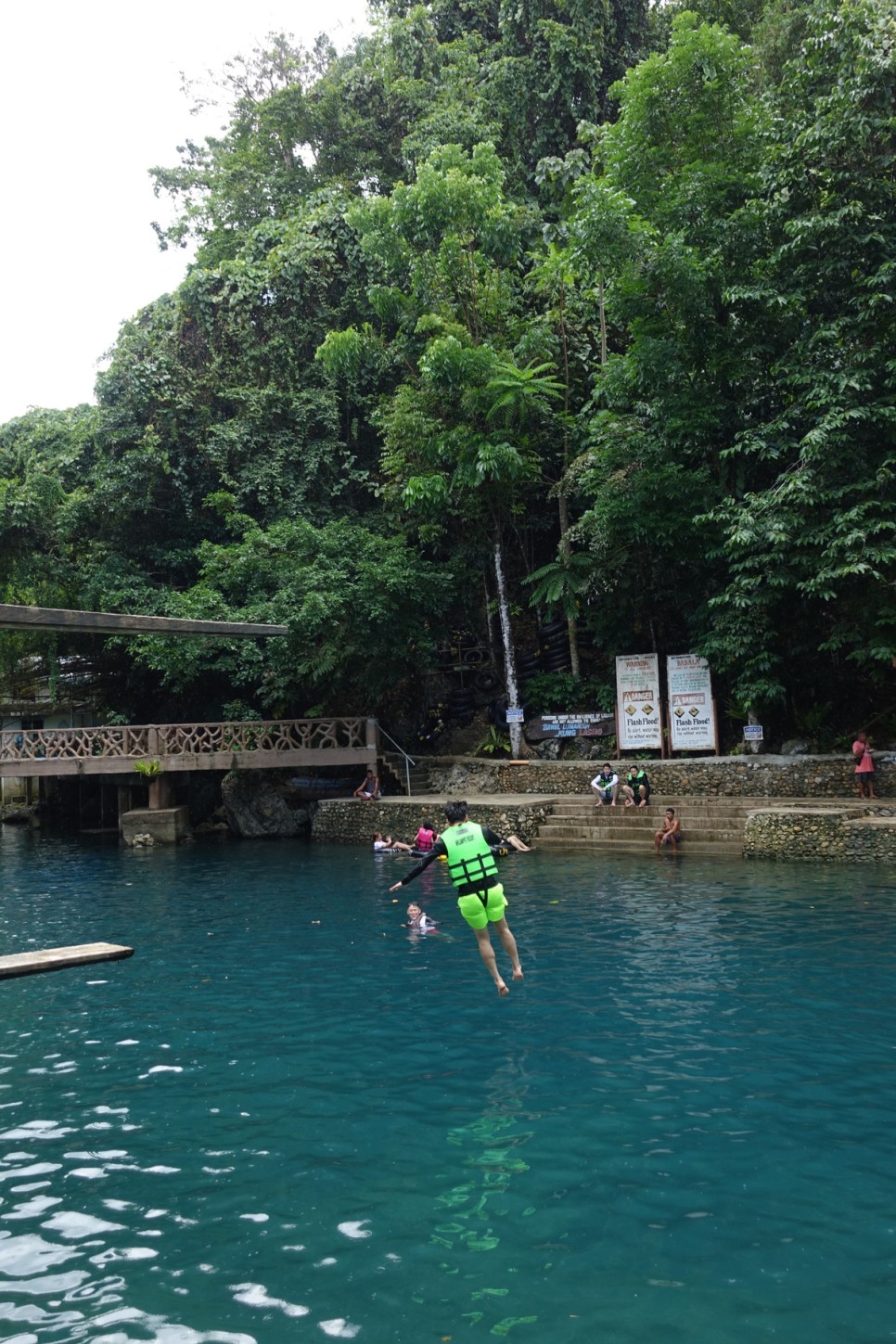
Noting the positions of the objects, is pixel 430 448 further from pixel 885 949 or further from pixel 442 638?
pixel 885 949

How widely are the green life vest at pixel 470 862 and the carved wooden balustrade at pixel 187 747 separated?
18.0 m

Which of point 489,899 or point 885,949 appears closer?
point 489,899

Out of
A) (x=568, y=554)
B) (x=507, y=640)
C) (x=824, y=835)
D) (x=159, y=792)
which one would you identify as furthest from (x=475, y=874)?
(x=159, y=792)

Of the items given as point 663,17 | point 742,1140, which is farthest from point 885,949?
point 663,17

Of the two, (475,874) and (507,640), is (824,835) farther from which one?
(507,640)

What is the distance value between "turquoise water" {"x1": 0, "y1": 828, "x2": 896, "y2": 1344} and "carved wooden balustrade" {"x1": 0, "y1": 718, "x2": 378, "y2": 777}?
13.7m

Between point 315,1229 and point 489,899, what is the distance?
4.11 m

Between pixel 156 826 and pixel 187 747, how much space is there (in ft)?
7.97

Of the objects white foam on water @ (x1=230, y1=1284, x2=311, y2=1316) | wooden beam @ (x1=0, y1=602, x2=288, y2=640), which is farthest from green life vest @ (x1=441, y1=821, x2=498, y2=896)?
white foam on water @ (x1=230, y1=1284, x2=311, y2=1316)

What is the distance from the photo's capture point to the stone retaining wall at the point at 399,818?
22.0 m

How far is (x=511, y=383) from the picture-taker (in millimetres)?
24062

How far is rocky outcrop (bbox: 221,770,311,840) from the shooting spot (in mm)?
28422

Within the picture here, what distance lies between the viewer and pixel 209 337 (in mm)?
31703

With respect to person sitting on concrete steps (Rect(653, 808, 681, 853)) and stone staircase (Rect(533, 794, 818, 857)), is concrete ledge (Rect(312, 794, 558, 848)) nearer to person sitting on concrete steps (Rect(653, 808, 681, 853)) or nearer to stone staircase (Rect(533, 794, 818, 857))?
stone staircase (Rect(533, 794, 818, 857))
